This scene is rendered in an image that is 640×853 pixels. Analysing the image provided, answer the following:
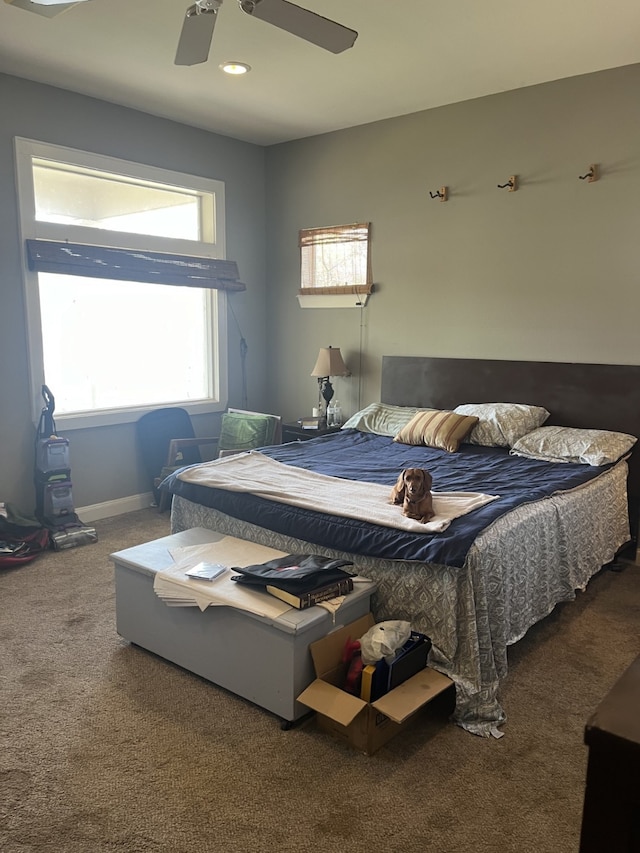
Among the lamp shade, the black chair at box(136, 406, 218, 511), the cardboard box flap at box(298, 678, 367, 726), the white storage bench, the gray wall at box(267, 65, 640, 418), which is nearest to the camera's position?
the cardboard box flap at box(298, 678, 367, 726)

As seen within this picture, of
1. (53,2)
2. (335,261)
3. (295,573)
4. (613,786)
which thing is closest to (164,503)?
(335,261)

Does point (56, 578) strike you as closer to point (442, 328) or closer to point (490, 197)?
point (442, 328)

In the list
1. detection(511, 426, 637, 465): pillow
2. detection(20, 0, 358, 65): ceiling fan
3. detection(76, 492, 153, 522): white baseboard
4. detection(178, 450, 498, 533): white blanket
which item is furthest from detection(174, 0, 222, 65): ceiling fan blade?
detection(76, 492, 153, 522): white baseboard

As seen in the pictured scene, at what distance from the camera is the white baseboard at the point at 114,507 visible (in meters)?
4.33

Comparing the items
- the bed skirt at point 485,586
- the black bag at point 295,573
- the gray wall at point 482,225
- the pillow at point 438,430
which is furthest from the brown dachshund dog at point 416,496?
the gray wall at point 482,225

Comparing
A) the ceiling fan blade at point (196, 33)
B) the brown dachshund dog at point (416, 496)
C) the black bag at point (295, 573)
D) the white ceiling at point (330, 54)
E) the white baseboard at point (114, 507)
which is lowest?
the white baseboard at point (114, 507)

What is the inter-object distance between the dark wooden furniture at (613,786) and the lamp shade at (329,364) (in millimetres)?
3956

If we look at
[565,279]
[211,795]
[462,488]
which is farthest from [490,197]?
[211,795]

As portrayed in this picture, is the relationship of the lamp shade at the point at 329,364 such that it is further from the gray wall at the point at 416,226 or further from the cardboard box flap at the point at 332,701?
the cardboard box flap at the point at 332,701

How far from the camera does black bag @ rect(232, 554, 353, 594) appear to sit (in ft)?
7.13

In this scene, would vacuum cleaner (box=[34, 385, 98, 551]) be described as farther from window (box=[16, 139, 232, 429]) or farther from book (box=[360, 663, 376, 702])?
book (box=[360, 663, 376, 702])

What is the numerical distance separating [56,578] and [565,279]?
11.1 ft

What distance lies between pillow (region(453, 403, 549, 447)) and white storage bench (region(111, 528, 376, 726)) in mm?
1694

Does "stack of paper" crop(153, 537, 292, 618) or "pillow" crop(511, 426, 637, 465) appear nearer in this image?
"stack of paper" crop(153, 537, 292, 618)
